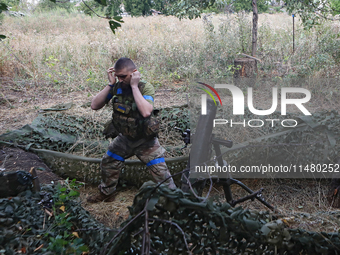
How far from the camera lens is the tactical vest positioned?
3.48 metres

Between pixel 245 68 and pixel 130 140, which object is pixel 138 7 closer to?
pixel 245 68

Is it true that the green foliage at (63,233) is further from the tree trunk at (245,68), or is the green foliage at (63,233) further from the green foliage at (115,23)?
the tree trunk at (245,68)

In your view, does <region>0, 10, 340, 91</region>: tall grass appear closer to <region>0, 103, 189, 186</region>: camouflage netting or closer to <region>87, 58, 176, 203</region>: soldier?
<region>0, 103, 189, 186</region>: camouflage netting

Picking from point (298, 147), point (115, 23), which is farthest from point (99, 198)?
point (298, 147)

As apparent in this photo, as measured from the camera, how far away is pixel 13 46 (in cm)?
980

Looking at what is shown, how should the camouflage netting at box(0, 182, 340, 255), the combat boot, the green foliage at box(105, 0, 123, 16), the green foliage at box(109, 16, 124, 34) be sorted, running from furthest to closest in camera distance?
the combat boot
the green foliage at box(105, 0, 123, 16)
the green foliage at box(109, 16, 124, 34)
the camouflage netting at box(0, 182, 340, 255)

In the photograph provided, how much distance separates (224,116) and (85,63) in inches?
231

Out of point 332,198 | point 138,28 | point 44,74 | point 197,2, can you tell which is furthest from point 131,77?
point 138,28

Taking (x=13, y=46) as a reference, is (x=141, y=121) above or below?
below

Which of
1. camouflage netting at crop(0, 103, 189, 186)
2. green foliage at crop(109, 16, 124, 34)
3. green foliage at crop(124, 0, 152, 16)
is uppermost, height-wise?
green foliage at crop(124, 0, 152, 16)

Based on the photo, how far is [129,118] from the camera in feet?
11.5

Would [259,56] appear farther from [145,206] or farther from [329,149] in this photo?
[145,206]

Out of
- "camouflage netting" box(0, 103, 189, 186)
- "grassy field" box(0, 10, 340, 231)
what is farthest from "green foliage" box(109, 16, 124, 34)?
"grassy field" box(0, 10, 340, 231)

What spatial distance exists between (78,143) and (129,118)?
1.63m
